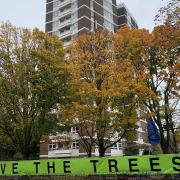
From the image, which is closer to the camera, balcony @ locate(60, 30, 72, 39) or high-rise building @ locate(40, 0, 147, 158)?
high-rise building @ locate(40, 0, 147, 158)

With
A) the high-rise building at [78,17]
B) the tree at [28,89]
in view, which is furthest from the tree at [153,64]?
the high-rise building at [78,17]

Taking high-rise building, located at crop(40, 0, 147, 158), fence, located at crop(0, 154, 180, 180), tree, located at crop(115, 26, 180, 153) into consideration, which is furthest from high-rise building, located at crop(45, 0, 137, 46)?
fence, located at crop(0, 154, 180, 180)

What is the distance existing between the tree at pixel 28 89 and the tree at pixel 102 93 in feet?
4.40

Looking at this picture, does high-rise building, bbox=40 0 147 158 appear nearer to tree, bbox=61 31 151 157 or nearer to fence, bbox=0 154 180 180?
tree, bbox=61 31 151 157

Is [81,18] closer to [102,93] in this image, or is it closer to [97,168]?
[102,93]

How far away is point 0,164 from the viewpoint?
2175cm

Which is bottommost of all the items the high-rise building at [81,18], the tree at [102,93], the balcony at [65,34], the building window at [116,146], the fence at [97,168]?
the fence at [97,168]

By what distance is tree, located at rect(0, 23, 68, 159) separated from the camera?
28047 millimetres

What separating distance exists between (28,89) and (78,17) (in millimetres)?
50669

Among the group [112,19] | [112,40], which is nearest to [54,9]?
[112,19]

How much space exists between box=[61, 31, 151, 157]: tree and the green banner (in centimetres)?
842

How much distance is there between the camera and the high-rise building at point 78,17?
7562 centimetres

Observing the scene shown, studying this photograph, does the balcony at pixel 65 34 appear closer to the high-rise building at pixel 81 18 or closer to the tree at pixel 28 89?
the high-rise building at pixel 81 18

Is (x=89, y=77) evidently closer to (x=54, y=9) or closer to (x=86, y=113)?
(x=86, y=113)
